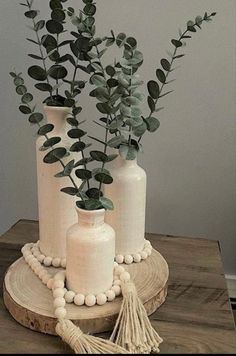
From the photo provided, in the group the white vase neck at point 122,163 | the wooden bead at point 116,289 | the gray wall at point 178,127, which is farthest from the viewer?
the gray wall at point 178,127

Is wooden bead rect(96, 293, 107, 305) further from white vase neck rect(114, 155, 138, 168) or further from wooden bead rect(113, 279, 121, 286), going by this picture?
white vase neck rect(114, 155, 138, 168)

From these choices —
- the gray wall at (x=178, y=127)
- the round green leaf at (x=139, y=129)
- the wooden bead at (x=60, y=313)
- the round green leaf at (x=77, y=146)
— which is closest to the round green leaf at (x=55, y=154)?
the round green leaf at (x=77, y=146)

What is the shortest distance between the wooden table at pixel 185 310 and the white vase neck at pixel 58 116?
0.99 feet

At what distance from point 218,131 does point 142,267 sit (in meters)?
0.53

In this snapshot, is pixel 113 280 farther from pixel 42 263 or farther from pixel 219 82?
pixel 219 82

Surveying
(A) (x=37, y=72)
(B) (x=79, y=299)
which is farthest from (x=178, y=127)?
(B) (x=79, y=299)

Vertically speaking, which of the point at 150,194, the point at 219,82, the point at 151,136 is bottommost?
the point at 150,194

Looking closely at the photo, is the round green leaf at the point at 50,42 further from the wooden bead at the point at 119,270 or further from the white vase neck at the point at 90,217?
the wooden bead at the point at 119,270

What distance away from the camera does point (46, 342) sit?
70 centimetres

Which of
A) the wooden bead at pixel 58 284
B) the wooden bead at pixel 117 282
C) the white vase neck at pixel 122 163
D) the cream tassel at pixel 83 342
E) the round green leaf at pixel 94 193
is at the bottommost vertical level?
the cream tassel at pixel 83 342

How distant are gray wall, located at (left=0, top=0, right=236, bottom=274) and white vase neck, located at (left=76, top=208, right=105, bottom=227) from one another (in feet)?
1.94

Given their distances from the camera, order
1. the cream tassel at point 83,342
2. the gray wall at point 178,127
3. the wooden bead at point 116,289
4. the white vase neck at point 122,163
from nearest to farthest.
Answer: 1. the cream tassel at point 83,342
2. the wooden bead at point 116,289
3. the white vase neck at point 122,163
4. the gray wall at point 178,127

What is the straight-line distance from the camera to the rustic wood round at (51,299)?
708mm

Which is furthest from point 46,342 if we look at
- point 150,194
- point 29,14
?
point 150,194
